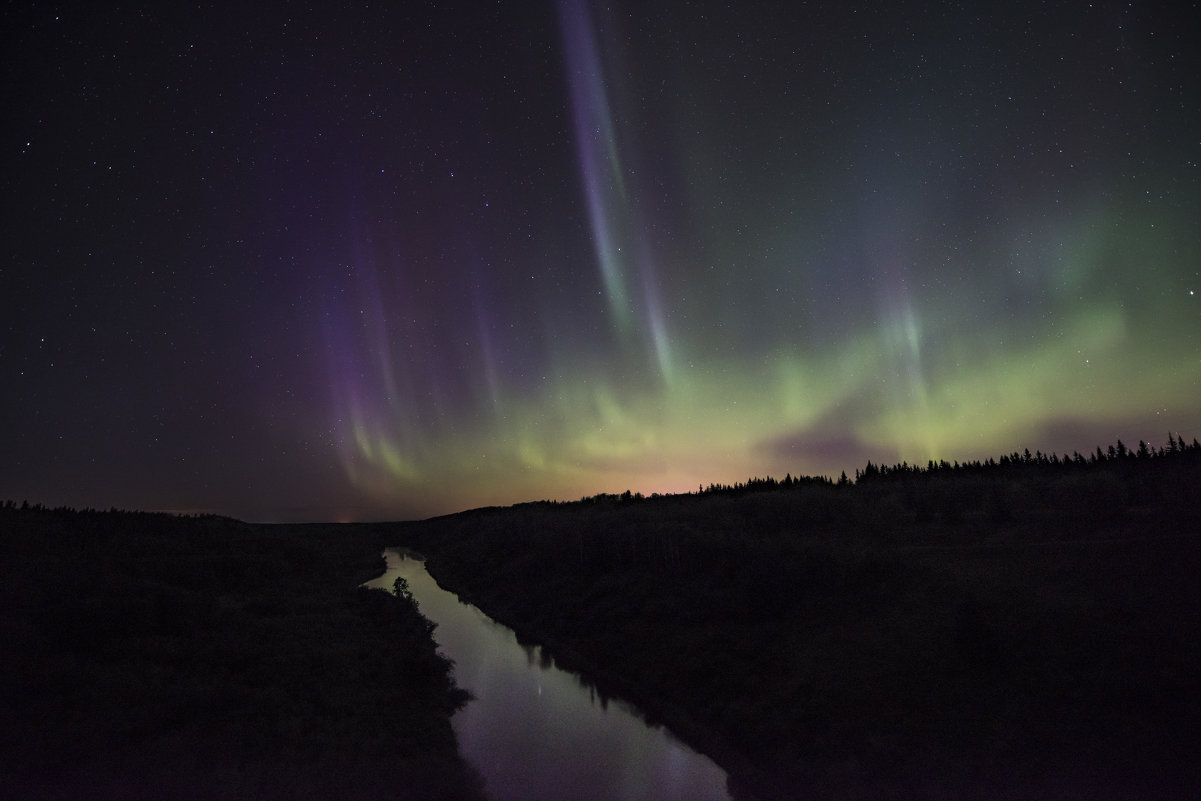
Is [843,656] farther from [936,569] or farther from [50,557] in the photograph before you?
[50,557]

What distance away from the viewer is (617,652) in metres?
21.5

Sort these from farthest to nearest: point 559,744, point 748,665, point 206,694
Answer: point 748,665
point 206,694
point 559,744

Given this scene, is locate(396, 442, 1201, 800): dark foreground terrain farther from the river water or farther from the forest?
the river water

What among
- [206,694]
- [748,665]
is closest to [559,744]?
[748,665]

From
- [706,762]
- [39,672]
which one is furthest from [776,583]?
[39,672]

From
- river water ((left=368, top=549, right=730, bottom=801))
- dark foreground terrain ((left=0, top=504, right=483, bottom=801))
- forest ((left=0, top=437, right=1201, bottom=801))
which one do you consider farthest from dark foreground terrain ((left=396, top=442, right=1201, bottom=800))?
dark foreground terrain ((left=0, top=504, right=483, bottom=801))

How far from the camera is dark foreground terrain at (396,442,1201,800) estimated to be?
1053 cm

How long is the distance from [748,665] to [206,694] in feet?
47.0

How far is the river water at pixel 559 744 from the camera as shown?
11961mm

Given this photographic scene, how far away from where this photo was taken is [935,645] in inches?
571

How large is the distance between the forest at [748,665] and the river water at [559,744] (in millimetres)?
702

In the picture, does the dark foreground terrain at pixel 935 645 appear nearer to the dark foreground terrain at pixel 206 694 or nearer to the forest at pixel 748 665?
the forest at pixel 748 665

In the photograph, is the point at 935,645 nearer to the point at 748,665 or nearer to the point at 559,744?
the point at 748,665

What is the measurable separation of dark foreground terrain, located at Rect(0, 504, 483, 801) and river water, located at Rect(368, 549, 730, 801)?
0.80 m
